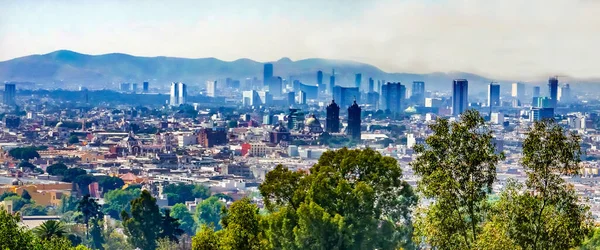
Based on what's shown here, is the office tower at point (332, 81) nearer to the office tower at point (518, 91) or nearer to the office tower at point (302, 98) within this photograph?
the office tower at point (302, 98)

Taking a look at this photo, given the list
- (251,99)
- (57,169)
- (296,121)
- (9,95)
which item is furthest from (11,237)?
(251,99)

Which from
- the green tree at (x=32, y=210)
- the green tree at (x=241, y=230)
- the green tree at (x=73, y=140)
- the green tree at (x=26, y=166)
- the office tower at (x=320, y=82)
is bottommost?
the green tree at (x=32, y=210)

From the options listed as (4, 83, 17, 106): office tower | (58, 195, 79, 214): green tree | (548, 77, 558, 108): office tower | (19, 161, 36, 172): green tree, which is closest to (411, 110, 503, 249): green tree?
(58, 195, 79, 214): green tree

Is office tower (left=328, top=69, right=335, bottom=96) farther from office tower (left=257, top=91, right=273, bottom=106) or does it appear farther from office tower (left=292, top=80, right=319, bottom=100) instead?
office tower (left=257, top=91, right=273, bottom=106)

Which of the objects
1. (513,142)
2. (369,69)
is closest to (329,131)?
(513,142)

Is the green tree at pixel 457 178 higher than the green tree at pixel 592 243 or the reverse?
higher

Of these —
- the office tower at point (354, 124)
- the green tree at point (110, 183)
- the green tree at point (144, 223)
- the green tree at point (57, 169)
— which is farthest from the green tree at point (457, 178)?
the office tower at point (354, 124)

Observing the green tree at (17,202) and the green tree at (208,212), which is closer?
the green tree at (208,212)

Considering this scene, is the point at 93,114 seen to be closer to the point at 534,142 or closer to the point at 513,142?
the point at 513,142
